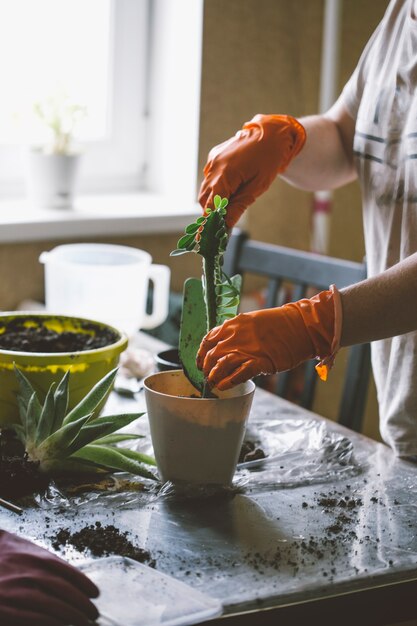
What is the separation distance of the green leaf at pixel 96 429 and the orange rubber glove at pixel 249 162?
357 mm

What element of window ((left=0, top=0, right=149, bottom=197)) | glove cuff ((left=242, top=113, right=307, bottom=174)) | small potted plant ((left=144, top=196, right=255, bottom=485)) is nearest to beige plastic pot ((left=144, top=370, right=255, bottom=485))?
small potted plant ((left=144, top=196, right=255, bottom=485))

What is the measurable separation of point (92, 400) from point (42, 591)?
37cm

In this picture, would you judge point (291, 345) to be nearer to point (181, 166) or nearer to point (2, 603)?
point (2, 603)

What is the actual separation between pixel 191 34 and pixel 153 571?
1714mm

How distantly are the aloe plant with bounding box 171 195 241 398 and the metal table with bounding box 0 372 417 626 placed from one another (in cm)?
16

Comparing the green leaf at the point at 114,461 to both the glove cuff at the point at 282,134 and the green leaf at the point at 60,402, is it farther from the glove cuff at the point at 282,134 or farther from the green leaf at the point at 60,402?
the glove cuff at the point at 282,134

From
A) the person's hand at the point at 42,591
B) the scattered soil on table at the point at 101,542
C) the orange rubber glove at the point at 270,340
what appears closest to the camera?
the person's hand at the point at 42,591

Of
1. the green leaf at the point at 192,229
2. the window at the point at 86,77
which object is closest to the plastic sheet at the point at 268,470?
the green leaf at the point at 192,229

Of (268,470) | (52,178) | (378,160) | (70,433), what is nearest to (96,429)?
(70,433)

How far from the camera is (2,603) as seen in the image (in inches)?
30.9

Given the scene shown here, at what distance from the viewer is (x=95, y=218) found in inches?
85.2

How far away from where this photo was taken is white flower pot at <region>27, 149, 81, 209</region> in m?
2.22

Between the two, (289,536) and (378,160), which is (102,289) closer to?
(378,160)

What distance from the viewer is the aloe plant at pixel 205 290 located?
3.48ft
